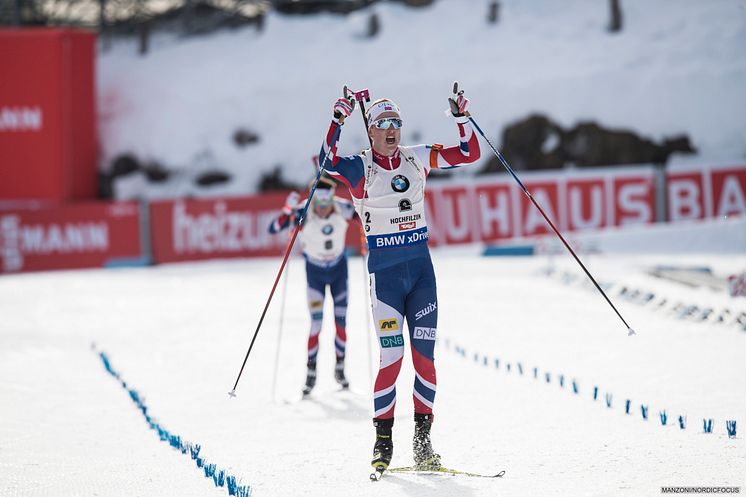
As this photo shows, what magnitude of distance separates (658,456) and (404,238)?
2.11 m

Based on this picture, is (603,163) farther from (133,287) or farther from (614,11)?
(133,287)

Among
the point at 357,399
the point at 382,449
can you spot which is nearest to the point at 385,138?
the point at 382,449

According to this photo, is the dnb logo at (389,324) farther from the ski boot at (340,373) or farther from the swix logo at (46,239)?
the swix logo at (46,239)

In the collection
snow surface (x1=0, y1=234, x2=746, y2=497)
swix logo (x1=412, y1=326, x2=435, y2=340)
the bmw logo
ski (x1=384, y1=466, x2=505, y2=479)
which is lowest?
snow surface (x1=0, y1=234, x2=746, y2=497)

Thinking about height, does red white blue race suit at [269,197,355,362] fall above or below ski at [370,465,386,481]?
above

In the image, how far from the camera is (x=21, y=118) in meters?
27.6

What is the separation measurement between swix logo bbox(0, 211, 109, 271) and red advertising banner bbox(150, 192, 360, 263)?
141 centimetres

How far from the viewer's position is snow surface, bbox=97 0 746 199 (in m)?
31.5

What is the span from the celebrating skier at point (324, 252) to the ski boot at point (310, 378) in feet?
0.78

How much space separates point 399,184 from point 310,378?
3.88m

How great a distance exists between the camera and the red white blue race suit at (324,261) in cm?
1070

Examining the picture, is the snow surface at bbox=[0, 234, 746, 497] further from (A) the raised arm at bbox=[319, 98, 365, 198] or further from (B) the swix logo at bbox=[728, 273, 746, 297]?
(A) the raised arm at bbox=[319, 98, 365, 198]

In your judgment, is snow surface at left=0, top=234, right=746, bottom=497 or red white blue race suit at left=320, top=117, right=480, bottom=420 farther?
red white blue race suit at left=320, top=117, right=480, bottom=420

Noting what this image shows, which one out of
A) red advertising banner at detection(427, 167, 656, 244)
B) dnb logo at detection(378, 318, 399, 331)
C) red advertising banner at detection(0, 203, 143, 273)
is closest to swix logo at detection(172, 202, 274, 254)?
red advertising banner at detection(0, 203, 143, 273)
